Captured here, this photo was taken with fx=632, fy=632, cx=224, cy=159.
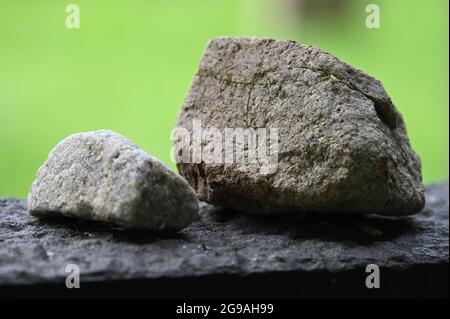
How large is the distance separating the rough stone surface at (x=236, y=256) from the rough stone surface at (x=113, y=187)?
0.23 feet

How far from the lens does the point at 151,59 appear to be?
11.0 ft

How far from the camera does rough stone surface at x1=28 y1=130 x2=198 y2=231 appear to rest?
63.6 inches

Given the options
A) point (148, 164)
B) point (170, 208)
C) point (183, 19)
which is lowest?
point (170, 208)

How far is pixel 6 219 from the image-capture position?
1.97 metres

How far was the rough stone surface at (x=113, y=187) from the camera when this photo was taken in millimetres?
1614

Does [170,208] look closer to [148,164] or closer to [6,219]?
[148,164]

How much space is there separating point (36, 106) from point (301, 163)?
1861mm

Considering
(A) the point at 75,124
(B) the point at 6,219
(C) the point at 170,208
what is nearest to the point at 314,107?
(C) the point at 170,208

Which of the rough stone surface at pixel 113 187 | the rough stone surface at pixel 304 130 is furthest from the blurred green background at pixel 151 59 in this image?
the rough stone surface at pixel 113 187

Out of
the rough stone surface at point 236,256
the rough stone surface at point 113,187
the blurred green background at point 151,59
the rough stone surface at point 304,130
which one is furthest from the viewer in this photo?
the blurred green background at point 151,59

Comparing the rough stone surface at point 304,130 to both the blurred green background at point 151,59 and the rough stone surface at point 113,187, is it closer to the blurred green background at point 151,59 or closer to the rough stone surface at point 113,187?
the rough stone surface at point 113,187

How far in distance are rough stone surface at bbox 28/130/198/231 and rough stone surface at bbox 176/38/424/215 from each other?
269 millimetres

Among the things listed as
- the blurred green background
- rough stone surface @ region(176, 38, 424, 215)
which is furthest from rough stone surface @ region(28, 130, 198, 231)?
the blurred green background

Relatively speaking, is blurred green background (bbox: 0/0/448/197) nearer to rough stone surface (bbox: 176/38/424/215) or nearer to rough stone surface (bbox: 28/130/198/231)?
rough stone surface (bbox: 176/38/424/215)
